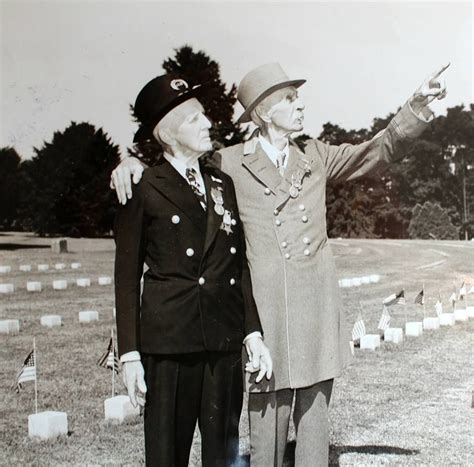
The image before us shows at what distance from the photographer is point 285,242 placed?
116 inches

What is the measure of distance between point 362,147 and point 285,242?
0.48 metres

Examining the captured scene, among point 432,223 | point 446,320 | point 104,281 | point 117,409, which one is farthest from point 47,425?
point 104,281

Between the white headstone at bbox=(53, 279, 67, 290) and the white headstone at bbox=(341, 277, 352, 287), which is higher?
the white headstone at bbox=(53, 279, 67, 290)

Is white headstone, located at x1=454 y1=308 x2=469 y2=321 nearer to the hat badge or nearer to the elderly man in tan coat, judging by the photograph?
the elderly man in tan coat

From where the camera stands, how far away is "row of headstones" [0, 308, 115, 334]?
25.6 feet

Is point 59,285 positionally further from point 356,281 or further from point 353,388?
point 353,388

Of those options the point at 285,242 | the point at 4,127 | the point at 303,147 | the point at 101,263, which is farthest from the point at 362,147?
the point at 101,263

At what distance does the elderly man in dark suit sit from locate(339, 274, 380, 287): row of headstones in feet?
27.9

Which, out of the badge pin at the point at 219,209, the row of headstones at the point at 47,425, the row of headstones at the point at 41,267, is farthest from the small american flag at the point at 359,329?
the row of headstones at the point at 41,267

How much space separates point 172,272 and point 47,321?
597 centimetres

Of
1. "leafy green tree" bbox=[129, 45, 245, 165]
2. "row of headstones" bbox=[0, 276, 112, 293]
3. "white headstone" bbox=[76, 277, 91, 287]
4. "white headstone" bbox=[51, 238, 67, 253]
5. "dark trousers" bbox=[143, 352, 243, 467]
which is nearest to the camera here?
"dark trousers" bbox=[143, 352, 243, 467]

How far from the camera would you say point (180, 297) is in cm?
263

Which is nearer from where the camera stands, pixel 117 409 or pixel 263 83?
pixel 263 83

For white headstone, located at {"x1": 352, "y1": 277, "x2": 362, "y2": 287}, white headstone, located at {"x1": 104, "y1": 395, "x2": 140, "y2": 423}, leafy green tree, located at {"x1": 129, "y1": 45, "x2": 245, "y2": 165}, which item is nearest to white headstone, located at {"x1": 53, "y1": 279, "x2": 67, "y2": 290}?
leafy green tree, located at {"x1": 129, "y1": 45, "x2": 245, "y2": 165}
